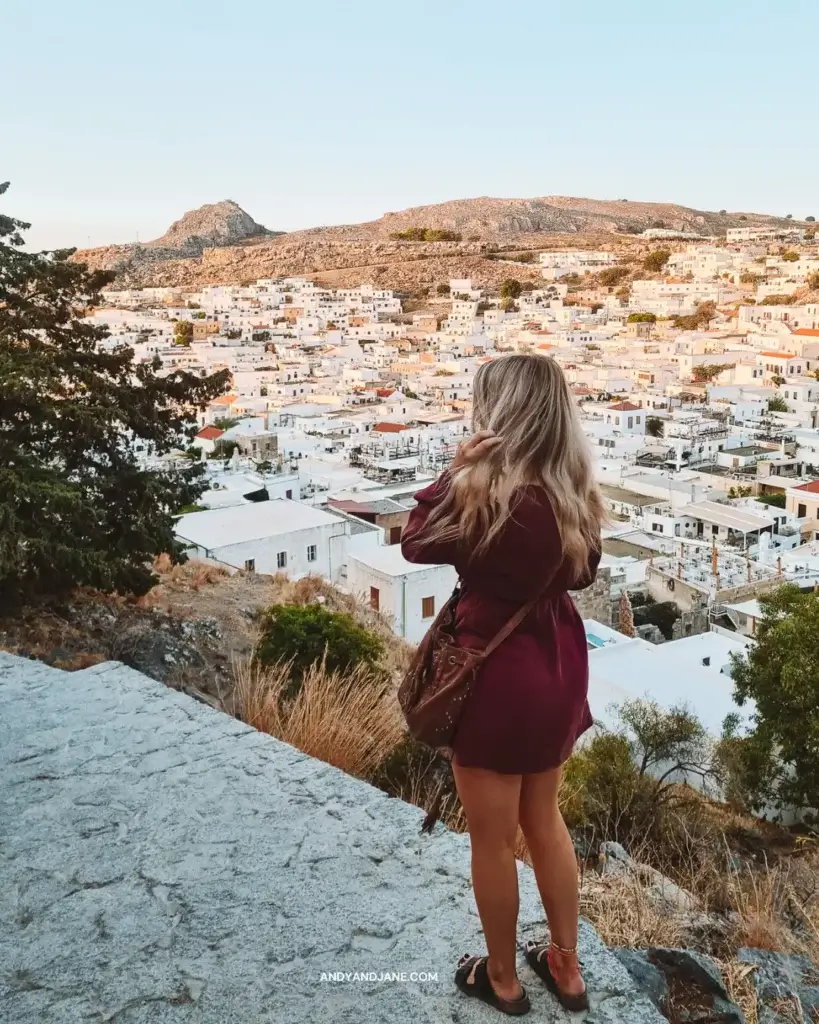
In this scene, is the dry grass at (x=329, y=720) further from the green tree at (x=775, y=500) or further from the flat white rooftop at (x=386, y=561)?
the green tree at (x=775, y=500)

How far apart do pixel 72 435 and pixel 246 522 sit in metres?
8.13

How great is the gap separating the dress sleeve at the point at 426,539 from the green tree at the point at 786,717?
7441mm

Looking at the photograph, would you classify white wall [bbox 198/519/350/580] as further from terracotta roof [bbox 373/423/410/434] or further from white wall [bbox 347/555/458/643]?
terracotta roof [bbox 373/423/410/434]

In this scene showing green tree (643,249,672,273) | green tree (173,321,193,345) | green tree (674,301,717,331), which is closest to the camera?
green tree (674,301,717,331)

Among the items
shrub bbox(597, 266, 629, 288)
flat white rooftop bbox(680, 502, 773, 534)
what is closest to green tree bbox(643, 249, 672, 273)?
shrub bbox(597, 266, 629, 288)

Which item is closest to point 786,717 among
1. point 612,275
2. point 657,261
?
point 612,275

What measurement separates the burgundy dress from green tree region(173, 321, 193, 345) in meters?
61.5

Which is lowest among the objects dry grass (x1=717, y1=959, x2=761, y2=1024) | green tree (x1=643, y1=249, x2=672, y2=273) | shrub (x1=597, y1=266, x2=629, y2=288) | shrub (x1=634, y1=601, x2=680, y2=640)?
shrub (x1=634, y1=601, x2=680, y2=640)

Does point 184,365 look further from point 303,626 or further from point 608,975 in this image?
point 608,975

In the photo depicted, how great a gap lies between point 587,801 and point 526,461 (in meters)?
3.56

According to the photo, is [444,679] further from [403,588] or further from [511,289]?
[511,289]

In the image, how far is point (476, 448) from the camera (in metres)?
1.69

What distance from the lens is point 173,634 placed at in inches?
241

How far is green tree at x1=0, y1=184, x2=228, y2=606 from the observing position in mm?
5496
